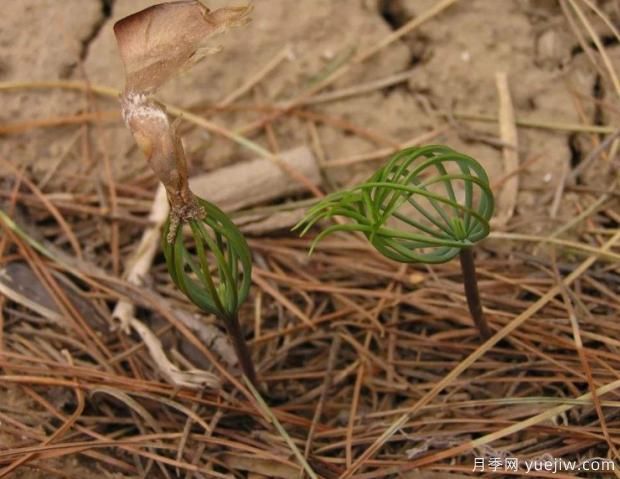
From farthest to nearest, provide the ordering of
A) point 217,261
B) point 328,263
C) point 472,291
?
point 328,263 < point 472,291 < point 217,261

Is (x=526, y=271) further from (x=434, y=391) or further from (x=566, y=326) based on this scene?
(x=434, y=391)

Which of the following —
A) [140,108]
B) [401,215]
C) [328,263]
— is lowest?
[328,263]

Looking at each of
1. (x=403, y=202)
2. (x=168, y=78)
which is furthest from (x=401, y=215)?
(x=168, y=78)

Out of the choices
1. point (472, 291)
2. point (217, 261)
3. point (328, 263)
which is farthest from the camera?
point (328, 263)

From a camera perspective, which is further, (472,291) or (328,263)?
(328,263)

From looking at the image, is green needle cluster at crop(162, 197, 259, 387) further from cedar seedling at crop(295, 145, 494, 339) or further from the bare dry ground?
the bare dry ground

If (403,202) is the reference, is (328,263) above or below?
below

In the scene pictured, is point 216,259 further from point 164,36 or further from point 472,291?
point 472,291

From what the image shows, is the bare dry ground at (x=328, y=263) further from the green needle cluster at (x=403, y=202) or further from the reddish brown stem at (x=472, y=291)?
the green needle cluster at (x=403, y=202)

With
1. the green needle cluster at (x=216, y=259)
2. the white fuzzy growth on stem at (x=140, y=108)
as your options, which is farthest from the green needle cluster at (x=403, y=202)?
the white fuzzy growth on stem at (x=140, y=108)

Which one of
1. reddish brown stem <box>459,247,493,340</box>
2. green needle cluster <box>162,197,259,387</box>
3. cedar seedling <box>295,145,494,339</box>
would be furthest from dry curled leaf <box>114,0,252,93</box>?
reddish brown stem <box>459,247,493,340</box>
